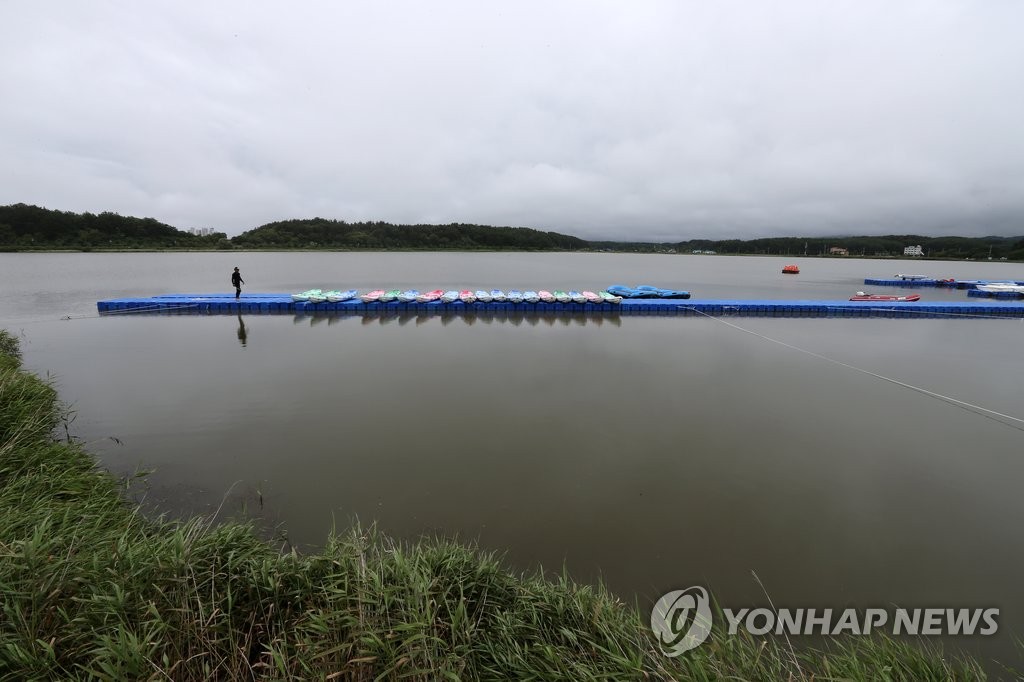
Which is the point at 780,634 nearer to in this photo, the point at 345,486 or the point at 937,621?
the point at 937,621

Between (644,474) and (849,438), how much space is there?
404cm

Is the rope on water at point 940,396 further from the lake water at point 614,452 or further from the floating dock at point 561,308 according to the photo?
the floating dock at point 561,308

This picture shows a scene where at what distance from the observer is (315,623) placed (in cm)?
274

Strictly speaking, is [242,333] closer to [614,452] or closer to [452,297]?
[452,297]

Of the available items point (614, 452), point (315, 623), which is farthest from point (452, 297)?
point (315, 623)

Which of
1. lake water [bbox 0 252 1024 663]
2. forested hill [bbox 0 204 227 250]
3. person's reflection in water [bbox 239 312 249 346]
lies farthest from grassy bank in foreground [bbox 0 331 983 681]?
forested hill [bbox 0 204 227 250]

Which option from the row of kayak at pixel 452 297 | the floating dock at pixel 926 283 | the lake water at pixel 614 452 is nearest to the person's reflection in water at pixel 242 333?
the lake water at pixel 614 452

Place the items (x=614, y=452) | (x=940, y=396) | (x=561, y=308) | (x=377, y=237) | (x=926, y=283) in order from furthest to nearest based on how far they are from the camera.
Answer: (x=377, y=237) → (x=926, y=283) → (x=561, y=308) → (x=940, y=396) → (x=614, y=452)

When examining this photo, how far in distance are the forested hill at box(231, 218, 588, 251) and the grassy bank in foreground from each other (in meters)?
107

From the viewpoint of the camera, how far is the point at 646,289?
23406mm

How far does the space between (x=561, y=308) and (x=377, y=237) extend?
96.7 meters

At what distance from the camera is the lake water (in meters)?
4.48

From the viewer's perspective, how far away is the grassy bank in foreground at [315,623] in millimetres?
2490

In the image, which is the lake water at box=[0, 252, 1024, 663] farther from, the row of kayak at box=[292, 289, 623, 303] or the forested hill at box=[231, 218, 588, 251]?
the forested hill at box=[231, 218, 588, 251]
